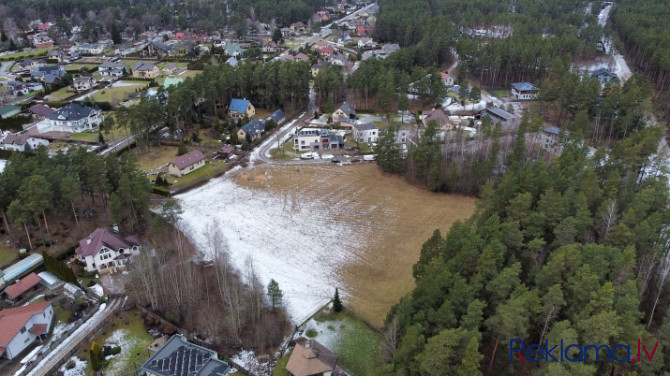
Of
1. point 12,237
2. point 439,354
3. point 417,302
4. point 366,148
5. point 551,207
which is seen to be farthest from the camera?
point 366,148

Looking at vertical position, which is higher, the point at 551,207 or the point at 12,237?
the point at 551,207

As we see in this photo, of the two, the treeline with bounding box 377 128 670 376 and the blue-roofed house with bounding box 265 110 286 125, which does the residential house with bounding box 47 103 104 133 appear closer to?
the blue-roofed house with bounding box 265 110 286 125

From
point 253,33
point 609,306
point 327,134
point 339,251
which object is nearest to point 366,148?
point 327,134

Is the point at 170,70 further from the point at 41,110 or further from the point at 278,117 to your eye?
the point at 278,117

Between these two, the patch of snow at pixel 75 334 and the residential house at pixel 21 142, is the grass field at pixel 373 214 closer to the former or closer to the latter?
the patch of snow at pixel 75 334

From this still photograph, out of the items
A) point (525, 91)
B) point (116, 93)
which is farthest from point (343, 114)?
point (116, 93)

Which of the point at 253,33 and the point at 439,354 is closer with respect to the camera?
the point at 439,354

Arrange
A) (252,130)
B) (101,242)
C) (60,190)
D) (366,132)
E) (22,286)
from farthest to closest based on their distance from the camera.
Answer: (252,130) < (366,132) < (60,190) < (101,242) < (22,286)

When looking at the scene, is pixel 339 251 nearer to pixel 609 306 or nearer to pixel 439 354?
pixel 439 354
